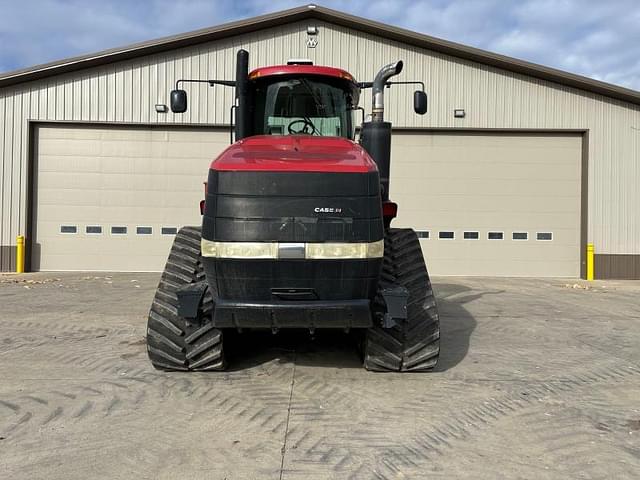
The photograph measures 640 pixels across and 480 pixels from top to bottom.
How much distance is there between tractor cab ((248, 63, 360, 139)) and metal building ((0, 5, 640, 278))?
8068 mm

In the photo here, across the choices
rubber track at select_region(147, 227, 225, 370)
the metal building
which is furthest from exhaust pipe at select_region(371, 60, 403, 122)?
the metal building

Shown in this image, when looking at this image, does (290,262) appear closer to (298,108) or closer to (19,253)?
(298,108)

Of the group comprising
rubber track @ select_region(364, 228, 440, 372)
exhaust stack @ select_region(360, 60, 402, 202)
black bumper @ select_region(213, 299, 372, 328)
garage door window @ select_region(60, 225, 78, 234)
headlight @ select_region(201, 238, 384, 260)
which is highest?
exhaust stack @ select_region(360, 60, 402, 202)

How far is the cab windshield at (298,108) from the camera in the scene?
17.1 ft

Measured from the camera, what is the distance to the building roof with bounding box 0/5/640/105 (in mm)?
12547

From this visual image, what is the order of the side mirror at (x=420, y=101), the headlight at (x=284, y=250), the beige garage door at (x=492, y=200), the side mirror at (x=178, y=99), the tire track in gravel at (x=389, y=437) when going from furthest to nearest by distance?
1. the beige garage door at (x=492, y=200)
2. the side mirror at (x=178, y=99)
3. the side mirror at (x=420, y=101)
4. the headlight at (x=284, y=250)
5. the tire track in gravel at (x=389, y=437)

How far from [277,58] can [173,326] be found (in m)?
10.1

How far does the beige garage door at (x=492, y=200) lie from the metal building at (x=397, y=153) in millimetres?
31

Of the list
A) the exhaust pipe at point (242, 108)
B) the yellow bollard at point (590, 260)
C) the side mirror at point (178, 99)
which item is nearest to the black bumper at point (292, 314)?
the exhaust pipe at point (242, 108)

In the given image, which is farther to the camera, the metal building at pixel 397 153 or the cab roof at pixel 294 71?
the metal building at pixel 397 153

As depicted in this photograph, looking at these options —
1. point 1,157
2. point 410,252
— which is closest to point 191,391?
point 410,252

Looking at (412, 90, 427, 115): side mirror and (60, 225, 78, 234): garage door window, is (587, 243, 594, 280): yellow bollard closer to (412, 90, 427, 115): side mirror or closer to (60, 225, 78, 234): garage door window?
(412, 90, 427, 115): side mirror

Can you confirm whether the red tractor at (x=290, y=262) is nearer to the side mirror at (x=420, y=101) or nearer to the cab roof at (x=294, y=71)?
the cab roof at (x=294, y=71)

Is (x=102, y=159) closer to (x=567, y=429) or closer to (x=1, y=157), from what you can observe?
(x=1, y=157)
